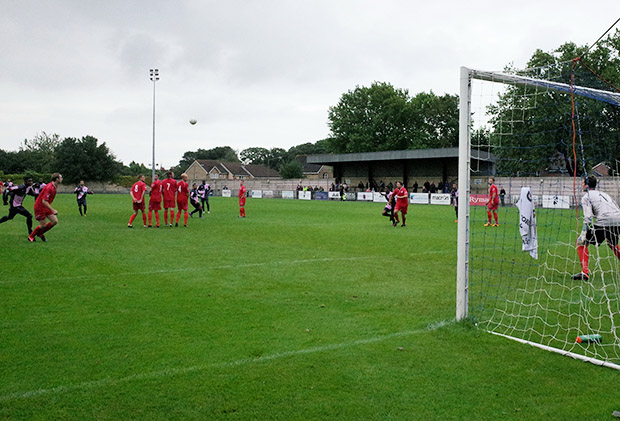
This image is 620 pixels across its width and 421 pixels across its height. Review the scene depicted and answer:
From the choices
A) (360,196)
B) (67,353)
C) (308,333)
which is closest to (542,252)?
(308,333)

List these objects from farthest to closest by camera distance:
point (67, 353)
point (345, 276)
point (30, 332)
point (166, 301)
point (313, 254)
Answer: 1. point (313, 254)
2. point (345, 276)
3. point (166, 301)
4. point (30, 332)
5. point (67, 353)

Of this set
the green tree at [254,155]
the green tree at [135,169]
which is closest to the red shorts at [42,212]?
the green tree at [135,169]

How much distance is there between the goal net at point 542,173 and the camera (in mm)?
6145

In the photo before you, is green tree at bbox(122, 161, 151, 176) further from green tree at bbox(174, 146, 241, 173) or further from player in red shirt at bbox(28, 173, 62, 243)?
player in red shirt at bbox(28, 173, 62, 243)

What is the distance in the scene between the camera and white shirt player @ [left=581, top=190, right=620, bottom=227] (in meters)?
8.02

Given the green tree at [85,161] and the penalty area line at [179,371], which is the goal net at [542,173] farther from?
the green tree at [85,161]

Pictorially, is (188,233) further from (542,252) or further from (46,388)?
(46,388)

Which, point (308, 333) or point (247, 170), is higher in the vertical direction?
point (247, 170)

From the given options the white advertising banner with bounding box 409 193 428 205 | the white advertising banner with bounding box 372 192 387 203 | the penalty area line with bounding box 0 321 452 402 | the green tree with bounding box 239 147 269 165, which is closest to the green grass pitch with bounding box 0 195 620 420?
the penalty area line with bounding box 0 321 452 402

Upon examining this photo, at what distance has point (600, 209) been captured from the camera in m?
8.07

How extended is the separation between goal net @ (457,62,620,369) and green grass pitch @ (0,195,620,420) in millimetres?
604

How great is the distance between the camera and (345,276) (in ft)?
30.8

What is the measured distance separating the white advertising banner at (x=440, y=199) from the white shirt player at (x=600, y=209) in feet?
112

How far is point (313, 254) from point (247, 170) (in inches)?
3770
